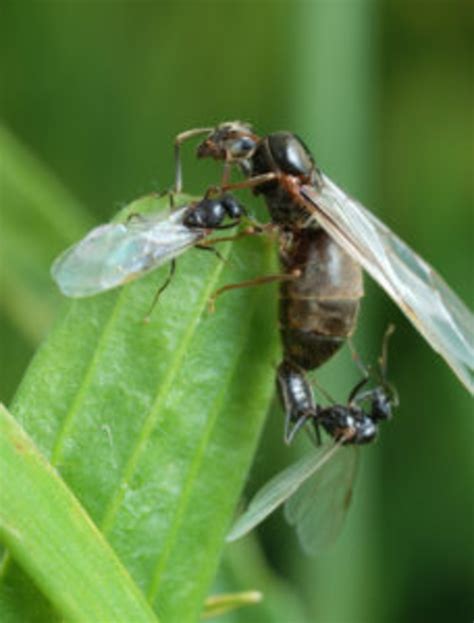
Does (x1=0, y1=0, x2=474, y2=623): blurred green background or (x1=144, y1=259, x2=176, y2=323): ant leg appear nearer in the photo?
(x1=144, y1=259, x2=176, y2=323): ant leg

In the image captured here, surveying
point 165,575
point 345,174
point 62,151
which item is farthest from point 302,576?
point 165,575

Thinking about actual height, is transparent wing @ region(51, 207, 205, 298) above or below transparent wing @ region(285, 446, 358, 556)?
above

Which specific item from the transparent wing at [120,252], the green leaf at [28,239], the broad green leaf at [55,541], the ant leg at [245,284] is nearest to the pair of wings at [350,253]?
the transparent wing at [120,252]

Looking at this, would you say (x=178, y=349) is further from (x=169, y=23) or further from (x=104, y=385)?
(x=169, y=23)

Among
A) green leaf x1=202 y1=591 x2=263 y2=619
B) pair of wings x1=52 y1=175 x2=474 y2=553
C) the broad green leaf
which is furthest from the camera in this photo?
green leaf x1=202 y1=591 x2=263 y2=619

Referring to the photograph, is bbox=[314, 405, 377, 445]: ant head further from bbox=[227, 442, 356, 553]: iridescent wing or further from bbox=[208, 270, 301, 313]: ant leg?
bbox=[208, 270, 301, 313]: ant leg

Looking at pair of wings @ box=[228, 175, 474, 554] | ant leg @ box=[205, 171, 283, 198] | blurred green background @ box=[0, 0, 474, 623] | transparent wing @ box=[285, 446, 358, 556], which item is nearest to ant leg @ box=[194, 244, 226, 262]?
ant leg @ box=[205, 171, 283, 198]

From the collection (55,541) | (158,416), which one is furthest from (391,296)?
(55,541)
